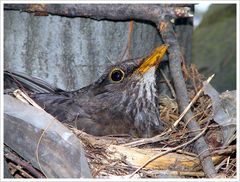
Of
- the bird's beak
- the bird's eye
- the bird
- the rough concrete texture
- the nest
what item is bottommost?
the nest

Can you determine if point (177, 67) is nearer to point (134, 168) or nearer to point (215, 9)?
point (134, 168)

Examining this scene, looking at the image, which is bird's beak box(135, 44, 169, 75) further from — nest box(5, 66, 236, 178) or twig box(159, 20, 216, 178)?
nest box(5, 66, 236, 178)

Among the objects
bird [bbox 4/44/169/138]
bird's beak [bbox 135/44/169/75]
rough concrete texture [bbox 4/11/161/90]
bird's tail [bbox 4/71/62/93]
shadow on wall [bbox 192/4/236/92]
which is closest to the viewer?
bird's beak [bbox 135/44/169/75]

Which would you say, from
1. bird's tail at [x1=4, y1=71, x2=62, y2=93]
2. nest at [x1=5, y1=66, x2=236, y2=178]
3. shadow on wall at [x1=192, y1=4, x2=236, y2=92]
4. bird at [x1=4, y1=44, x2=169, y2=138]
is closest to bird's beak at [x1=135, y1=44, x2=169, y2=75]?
bird at [x1=4, y1=44, x2=169, y2=138]

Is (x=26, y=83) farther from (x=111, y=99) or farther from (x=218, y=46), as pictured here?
(x=218, y=46)

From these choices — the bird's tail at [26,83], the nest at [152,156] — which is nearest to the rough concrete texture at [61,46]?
the bird's tail at [26,83]

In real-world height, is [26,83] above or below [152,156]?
above

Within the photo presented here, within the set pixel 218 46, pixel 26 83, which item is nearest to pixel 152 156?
pixel 26 83

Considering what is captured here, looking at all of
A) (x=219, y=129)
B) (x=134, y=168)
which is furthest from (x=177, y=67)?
(x=134, y=168)
